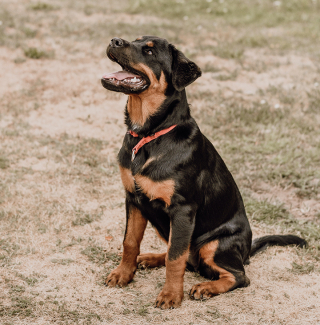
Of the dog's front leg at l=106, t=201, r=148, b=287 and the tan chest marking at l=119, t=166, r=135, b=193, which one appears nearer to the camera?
the tan chest marking at l=119, t=166, r=135, b=193

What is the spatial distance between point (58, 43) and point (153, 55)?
612 cm

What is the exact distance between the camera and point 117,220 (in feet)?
14.4

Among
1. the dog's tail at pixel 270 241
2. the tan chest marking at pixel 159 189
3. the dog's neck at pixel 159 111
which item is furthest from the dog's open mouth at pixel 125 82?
the dog's tail at pixel 270 241

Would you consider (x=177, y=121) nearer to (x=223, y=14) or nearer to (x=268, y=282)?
(x=268, y=282)

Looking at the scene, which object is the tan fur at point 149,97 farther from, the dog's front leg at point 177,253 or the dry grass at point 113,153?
the dry grass at point 113,153

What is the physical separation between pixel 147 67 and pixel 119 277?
1737mm

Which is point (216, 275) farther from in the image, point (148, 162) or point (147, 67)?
point (147, 67)

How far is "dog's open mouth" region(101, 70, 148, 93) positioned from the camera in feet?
9.86

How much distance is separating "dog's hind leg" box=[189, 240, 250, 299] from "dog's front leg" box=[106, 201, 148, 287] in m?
0.54

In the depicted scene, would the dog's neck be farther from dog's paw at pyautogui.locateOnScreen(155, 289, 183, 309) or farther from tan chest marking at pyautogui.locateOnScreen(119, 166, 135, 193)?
dog's paw at pyautogui.locateOnScreen(155, 289, 183, 309)

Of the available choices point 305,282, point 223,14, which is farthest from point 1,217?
point 223,14

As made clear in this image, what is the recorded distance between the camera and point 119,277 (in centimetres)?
339

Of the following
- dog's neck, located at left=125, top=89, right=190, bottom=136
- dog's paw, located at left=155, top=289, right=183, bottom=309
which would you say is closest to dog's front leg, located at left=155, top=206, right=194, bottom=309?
dog's paw, located at left=155, top=289, right=183, bottom=309

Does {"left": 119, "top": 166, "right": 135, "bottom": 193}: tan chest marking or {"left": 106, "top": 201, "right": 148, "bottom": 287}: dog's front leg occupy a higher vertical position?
{"left": 119, "top": 166, "right": 135, "bottom": 193}: tan chest marking
